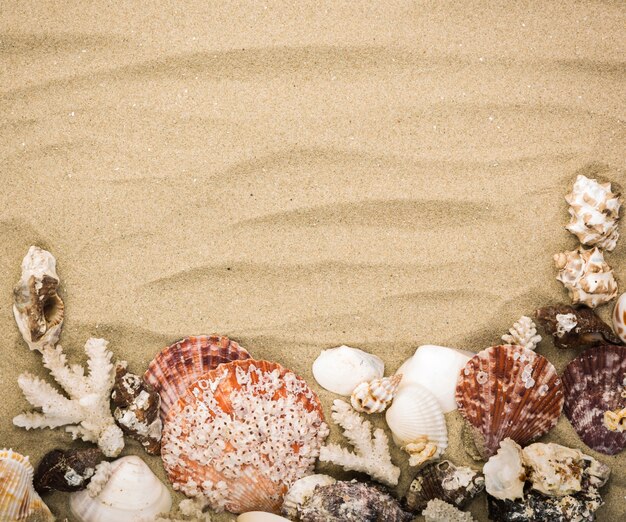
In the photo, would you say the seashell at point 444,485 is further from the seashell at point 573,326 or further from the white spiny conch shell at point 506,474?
the seashell at point 573,326

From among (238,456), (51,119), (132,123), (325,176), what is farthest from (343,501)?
(51,119)

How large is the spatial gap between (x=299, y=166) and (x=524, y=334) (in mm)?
1264

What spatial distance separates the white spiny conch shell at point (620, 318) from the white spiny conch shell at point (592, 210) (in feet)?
0.93

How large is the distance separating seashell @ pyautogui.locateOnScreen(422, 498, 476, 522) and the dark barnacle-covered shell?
0.12 m

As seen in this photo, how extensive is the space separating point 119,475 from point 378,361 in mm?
1233

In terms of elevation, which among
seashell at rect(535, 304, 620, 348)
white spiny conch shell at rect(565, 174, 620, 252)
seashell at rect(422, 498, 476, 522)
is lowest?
seashell at rect(422, 498, 476, 522)

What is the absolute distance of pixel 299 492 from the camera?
2.82 metres

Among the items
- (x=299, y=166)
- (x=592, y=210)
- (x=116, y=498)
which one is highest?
(x=299, y=166)

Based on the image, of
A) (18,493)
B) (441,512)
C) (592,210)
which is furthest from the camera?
(592,210)

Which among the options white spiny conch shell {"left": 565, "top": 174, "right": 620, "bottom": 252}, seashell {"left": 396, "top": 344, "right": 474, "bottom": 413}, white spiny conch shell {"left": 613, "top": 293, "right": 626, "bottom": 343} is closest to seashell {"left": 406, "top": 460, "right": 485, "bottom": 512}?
seashell {"left": 396, "top": 344, "right": 474, "bottom": 413}

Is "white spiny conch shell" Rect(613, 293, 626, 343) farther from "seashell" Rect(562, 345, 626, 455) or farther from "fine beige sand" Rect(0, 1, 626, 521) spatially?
"fine beige sand" Rect(0, 1, 626, 521)

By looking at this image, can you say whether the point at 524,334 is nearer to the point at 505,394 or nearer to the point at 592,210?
the point at 505,394

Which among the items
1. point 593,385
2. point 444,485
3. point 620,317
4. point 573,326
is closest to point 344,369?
point 444,485

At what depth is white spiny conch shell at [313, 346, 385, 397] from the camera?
2.88 m
